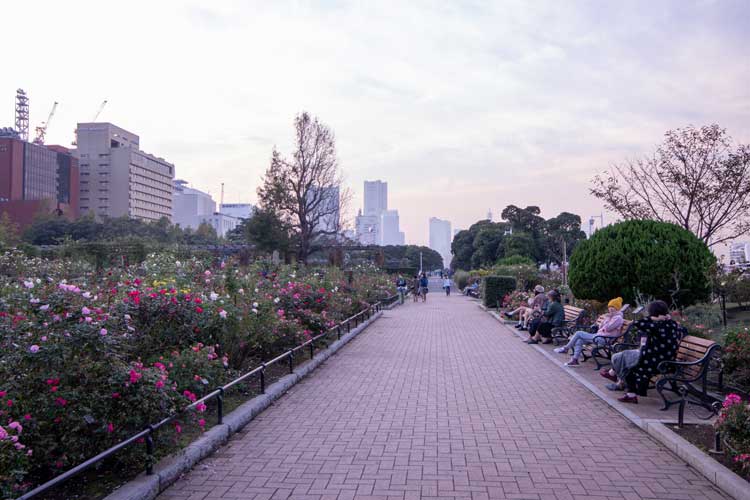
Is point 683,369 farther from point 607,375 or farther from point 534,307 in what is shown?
point 534,307

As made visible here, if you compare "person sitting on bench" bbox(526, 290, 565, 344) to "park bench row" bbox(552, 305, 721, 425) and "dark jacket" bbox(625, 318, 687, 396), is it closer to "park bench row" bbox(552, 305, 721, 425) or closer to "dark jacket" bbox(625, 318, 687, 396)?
"park bench row" bbox(552, 305, 721, 425)

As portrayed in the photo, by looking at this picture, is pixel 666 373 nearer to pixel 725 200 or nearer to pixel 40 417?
pixel 40 417

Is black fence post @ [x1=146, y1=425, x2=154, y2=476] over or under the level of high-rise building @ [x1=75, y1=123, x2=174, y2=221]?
under

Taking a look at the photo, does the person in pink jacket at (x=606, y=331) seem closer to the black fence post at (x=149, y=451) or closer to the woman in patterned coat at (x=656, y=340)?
the woman in patterned coat at (x=656, y=340)

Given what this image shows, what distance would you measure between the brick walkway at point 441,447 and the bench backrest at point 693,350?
1067 mm

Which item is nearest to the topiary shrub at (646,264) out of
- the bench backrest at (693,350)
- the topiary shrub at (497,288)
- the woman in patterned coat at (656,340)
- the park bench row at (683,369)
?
the park bench row at (683,369)

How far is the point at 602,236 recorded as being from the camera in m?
13.8

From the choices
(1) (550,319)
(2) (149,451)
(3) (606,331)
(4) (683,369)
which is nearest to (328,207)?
(1) (550,319)

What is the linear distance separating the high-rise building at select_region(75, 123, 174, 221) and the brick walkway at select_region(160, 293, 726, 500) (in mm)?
121446

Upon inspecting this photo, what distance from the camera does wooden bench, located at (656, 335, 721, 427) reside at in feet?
22.3

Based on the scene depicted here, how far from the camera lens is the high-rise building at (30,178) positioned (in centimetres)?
9350

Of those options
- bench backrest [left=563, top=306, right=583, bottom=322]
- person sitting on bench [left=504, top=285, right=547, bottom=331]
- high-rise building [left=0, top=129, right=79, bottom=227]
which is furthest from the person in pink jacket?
high-rise building [left=0, top=129, right=79, bottom=227]

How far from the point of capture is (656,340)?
7469 mm

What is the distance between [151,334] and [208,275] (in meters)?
3.42
